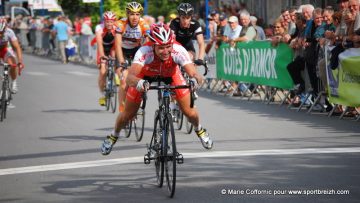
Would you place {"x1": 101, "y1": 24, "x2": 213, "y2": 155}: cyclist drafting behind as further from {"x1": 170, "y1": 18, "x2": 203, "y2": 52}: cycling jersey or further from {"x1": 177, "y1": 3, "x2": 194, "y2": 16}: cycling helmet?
{"x1": 170, "y1": 18, "x2": 203, "y2": 52}: cycling jersey

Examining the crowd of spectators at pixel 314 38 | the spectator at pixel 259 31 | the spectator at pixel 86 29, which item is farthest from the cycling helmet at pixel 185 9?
the spectator at pixel 86 29

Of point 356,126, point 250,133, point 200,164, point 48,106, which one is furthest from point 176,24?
point 48,106

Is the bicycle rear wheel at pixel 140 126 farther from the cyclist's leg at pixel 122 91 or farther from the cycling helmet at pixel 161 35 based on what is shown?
the cycling helmet at pixel 161 35

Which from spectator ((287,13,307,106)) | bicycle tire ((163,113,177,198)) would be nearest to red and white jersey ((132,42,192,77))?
bicycle tire ((163,113,177,198))

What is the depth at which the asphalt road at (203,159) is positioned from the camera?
9578 millimetres

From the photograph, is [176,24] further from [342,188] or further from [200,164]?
[342,188]

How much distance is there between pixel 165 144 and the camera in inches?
382

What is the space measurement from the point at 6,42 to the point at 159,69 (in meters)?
9.35

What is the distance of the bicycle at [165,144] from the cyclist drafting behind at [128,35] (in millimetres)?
4916

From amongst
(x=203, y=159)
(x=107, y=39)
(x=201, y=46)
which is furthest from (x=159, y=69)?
(x=107, y=39)

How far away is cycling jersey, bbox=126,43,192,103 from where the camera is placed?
34.3 ft

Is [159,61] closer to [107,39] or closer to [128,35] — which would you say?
[128,35]

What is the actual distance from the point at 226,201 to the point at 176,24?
7.42m

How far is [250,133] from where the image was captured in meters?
15.0
